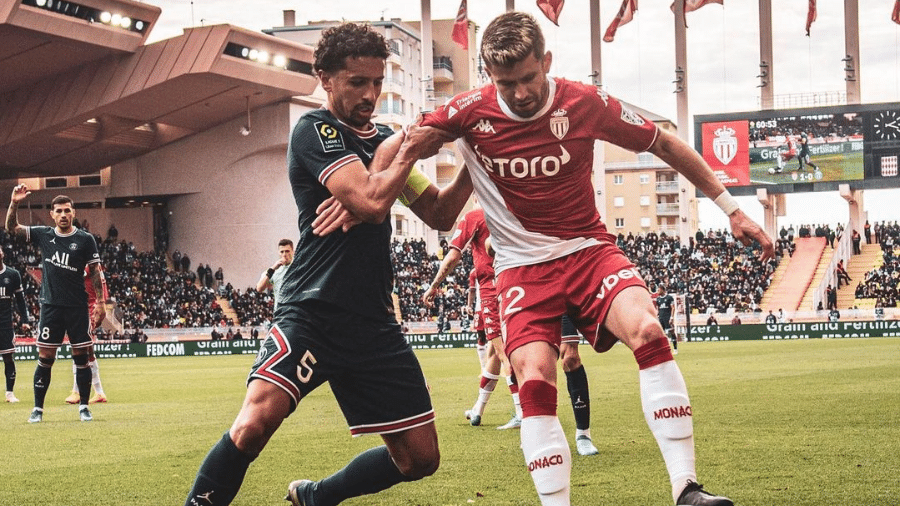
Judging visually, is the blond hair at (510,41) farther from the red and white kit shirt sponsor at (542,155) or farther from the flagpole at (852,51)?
the flagpole at (852,51)

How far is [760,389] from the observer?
1551 cm

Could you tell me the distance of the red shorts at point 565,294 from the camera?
5.35m

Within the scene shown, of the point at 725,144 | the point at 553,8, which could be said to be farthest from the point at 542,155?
the point at 725,144

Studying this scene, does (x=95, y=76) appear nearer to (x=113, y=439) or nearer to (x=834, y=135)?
(x=834, y=135)

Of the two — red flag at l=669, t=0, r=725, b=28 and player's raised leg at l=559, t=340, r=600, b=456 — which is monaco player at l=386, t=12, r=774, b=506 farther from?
red flag at l=669, t=0, r=725, b=28

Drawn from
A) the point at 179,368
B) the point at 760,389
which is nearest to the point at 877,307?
the point at 179,368

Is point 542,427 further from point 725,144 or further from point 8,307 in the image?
point 725,144

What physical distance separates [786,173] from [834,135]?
8.86 ft

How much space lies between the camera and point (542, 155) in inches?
214

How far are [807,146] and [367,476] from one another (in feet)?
159

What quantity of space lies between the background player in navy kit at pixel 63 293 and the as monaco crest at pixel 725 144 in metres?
41.3

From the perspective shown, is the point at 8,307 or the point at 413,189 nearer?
the point at 413,189

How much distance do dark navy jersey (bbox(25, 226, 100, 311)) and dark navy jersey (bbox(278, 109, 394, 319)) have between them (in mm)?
9266

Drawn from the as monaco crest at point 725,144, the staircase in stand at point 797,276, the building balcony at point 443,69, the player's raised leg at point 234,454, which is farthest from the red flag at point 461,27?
the player's raised leg at point 234,454
